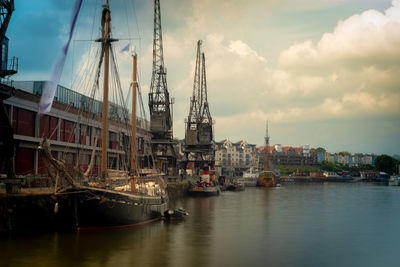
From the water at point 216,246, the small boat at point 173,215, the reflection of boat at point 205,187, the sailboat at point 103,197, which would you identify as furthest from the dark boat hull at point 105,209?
the reflection of boat at point 205,187

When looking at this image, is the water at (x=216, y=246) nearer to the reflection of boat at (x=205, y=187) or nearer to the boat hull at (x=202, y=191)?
the boat hull at (x=202, y=191)

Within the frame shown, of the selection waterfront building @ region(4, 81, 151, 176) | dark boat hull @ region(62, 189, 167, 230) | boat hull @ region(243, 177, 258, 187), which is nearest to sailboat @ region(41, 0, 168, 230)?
dark boat hull @ region(62, 189, 167, 230)

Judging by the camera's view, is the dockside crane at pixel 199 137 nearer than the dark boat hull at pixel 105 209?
No

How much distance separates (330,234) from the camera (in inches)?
1634

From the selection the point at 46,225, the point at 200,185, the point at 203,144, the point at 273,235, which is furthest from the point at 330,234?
the point at 203,144

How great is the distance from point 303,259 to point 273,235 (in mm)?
10145

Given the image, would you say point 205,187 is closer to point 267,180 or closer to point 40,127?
point 40,127

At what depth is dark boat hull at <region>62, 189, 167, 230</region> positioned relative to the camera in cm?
3428

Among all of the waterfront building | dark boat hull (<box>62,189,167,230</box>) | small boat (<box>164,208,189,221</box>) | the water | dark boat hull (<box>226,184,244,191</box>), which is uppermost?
the waterfront building

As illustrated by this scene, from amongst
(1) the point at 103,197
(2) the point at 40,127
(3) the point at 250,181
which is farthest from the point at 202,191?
(3) the point at 250,181

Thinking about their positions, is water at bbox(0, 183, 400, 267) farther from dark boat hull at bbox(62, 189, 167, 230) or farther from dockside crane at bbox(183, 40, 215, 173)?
dockside crane at bbox(183, 40, 215, 173)

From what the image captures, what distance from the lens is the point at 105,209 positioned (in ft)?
115

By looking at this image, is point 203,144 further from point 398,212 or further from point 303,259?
point 303,259

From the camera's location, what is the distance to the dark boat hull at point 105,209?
3428 cm
